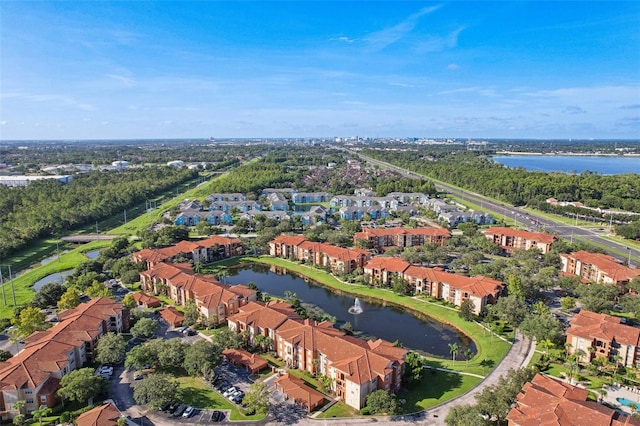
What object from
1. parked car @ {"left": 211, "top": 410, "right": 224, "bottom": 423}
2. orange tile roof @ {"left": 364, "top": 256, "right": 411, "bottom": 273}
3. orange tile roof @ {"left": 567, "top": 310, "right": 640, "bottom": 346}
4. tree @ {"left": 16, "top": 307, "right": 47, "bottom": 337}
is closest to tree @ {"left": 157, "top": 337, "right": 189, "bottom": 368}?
parked car @ {"left": 211, "top": 410, "right": 224, "bottom": 423}

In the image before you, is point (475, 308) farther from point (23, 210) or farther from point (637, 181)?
point (637, 181)

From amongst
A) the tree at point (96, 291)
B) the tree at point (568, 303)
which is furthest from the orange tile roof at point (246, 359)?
the tree at point (568, 303)

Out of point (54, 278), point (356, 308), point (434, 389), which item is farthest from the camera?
point (54, 278)

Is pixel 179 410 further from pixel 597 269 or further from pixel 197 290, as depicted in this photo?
pixel 597 269

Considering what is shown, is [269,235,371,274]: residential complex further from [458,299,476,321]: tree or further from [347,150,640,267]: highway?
[347,150,640,267]: highway

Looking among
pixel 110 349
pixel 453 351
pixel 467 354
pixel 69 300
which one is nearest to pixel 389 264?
pixel 467 354

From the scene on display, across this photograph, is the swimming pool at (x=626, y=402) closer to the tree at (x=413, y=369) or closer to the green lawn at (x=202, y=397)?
the tree at (x=413, y=369)
